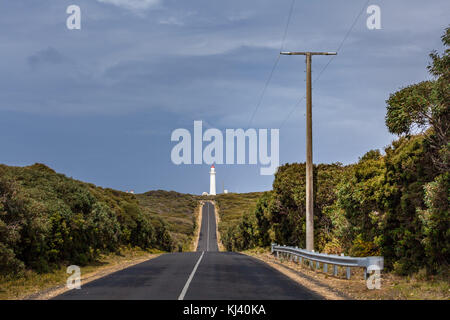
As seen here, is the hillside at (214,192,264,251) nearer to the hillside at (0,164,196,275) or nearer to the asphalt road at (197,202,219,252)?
the asphalt road at (197,202,219,252)

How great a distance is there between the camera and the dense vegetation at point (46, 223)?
2101cm

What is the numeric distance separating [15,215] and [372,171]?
17.3 metres

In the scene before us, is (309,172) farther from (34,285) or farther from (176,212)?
(176,212)

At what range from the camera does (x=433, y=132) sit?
1766cm

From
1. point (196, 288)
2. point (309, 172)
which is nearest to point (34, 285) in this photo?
point (196, 288)

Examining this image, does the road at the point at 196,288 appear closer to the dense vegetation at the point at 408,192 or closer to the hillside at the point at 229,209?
the dense vegetation at the point at 408,192

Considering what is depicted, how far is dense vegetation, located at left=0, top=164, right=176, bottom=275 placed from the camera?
2101 centimetres

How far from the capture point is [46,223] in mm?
23672

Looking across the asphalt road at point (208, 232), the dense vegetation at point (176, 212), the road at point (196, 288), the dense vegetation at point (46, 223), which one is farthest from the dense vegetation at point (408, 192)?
the asphalt road at point (208, 232)

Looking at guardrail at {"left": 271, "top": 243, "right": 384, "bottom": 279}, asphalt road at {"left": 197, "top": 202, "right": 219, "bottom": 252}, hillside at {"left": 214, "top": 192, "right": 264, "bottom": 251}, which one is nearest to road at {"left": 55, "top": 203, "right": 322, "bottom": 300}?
guardrail at {"left": 271, "top": 243, "right": 384, "bottom": 279}

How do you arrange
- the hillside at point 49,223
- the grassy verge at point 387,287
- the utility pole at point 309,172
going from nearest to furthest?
1. the grassy verge at point 387,287
2. the hillside at point 49,223
3. the utility pole at point 309,172

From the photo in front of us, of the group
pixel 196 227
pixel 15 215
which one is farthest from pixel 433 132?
pixel 196 227
